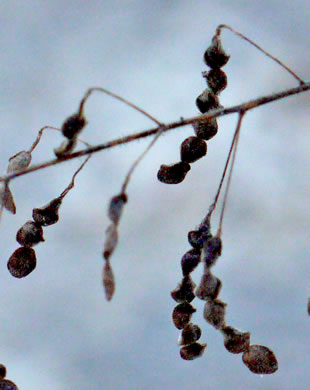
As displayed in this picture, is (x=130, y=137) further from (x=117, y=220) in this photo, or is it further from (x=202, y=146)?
(x=202, y=146)

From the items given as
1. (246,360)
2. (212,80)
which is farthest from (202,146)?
(246,360)

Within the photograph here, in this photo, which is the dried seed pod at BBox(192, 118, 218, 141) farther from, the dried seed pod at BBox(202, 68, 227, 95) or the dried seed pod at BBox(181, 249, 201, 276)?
the dried seed pod at BBox(181, 249, 201, 276)

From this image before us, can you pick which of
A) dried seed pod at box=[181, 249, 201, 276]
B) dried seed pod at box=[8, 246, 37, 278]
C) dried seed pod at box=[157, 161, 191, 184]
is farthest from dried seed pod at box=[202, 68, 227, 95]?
dried seed pod at box=[8, 246, 37, 278]

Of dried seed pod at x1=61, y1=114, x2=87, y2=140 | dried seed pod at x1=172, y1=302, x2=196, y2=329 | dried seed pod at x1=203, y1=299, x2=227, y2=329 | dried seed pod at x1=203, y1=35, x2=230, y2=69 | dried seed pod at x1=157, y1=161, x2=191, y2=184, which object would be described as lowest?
dried seed pod at x1=203, y1=299, x2=227, y2=329

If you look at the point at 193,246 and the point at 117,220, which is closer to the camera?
the point at 117,220

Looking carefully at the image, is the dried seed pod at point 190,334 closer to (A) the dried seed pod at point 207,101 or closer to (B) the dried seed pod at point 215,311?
(B) the dried seed pod at point 215,311

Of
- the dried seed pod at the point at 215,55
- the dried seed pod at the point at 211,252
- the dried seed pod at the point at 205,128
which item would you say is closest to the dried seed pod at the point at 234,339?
the dried seed pod at the point at 211,252
